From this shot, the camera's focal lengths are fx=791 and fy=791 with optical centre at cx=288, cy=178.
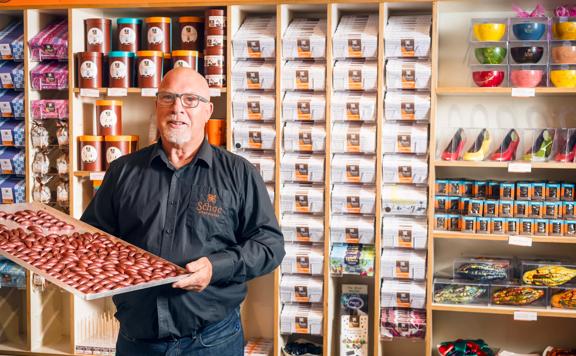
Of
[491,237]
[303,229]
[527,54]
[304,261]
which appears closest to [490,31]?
[527,54]

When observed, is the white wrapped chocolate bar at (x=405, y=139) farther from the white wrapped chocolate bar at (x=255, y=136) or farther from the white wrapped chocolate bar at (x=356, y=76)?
the white wrapped chocolate bar at (x=255, y=136)

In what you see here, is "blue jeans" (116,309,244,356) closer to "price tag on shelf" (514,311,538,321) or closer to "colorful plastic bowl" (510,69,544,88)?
"price tag on shelf" (514,311,538,321)

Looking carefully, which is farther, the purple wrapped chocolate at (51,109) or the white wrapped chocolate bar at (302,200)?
the purple wrapped chocolate at (51,109)

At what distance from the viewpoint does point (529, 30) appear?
4211mm

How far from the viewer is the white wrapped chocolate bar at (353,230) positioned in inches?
175

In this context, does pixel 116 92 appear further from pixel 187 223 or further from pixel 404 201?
pixel 187 223

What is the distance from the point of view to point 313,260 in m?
A: 4.50

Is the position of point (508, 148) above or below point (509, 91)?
below

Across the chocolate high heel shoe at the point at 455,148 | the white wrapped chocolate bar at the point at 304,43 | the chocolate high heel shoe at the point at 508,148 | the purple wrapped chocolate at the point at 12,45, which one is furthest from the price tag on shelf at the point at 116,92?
the chocolate high heel shoe at the point at 508,148

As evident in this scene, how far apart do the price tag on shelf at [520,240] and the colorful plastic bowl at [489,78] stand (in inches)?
33.0

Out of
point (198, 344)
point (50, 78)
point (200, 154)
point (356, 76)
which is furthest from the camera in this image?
point (50, 78)

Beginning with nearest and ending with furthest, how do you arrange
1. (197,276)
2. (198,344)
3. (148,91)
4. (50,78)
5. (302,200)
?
(197,276)
(198,344)
(302,200)
(148,91)
(50,78)

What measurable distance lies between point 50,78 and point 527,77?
280 centimetres

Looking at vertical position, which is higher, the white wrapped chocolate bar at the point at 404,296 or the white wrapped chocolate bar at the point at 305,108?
the white wrapped chocolate bar at the point at 305,108
